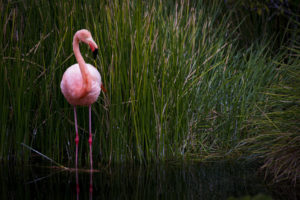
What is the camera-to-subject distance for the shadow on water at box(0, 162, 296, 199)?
2993 mm

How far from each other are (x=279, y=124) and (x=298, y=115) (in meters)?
0.21

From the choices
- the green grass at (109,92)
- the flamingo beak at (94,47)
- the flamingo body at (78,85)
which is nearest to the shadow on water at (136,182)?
the green grass at (109,92)

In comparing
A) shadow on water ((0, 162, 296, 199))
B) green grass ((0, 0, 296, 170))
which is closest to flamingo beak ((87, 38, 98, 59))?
green grass ((0, 0, 296, 170))

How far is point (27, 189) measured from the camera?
3158 mm

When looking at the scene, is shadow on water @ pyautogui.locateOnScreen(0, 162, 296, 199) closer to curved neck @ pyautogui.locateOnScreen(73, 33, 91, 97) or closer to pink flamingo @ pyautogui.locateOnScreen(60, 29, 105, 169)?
pink flamingo @ pyautogui.locateOnScreen(60, 29, 105, 169)

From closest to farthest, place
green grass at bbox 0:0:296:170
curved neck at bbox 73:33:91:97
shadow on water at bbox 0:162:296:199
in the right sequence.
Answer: shadow on water at bbox 0:162:296:199 < curved neck at bbox 73:33:91:97 < green grass at bbox 0:0:296:170

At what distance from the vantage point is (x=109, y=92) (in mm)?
3965

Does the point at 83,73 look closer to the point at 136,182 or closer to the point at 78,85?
the point at 78,85

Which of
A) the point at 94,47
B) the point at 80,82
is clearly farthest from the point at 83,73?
the point at 94,47

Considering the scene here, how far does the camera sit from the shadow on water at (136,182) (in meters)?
2.99

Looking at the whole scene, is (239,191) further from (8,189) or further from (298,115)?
(8,189)

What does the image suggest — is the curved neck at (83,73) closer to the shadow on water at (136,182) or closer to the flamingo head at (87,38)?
the flamingo head at (87,38)

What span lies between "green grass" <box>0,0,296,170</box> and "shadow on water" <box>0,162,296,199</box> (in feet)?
0.91

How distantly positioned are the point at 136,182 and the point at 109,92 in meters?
0.98
